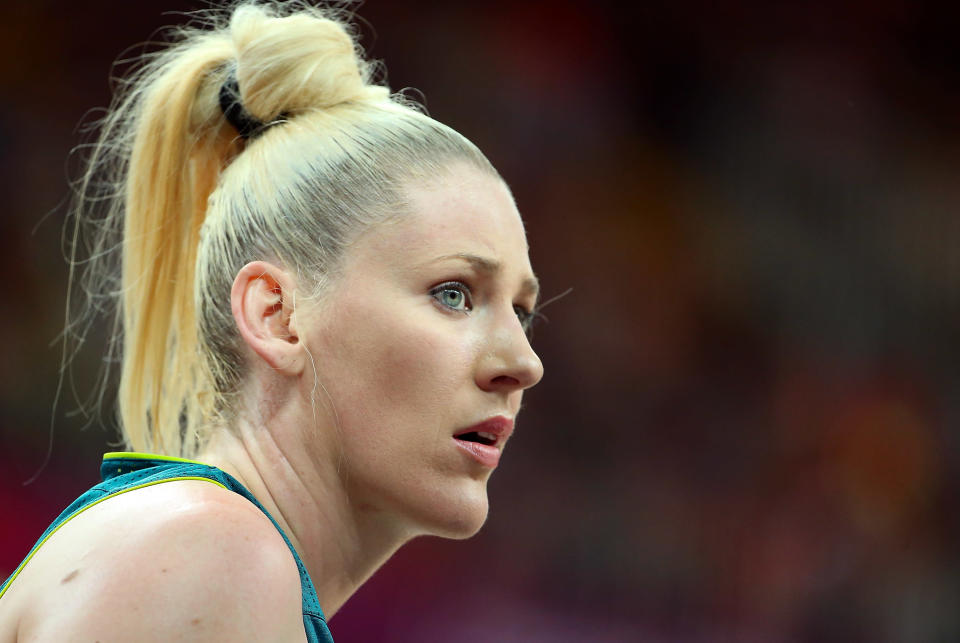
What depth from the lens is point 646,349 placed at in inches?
116

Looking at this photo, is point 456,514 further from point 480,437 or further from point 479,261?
point 479,261

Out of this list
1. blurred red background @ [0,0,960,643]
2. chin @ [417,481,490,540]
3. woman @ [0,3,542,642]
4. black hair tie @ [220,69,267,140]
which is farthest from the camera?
blurred red background @ [0,0,960,643]

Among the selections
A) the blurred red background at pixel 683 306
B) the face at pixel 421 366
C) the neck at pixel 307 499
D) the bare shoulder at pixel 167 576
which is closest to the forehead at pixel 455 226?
→ the face at pixel 421 366

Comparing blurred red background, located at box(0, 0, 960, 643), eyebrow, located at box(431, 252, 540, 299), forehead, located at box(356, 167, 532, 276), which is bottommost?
blurred red background, located at box(0, 0, 960, 643)

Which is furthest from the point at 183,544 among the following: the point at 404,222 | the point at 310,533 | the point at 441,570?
the point at 441,570

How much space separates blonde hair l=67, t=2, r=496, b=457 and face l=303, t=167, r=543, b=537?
5 centimetres

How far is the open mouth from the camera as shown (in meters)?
1.11

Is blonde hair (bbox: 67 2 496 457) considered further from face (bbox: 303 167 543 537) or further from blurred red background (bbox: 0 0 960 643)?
blurred red background (bbox: 0 0 960 643)

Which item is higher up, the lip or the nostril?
the nostril

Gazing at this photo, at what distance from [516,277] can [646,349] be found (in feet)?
6.05

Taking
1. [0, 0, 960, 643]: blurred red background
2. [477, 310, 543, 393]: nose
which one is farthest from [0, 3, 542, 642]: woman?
[0, 0, 960, 643]: blurred red background

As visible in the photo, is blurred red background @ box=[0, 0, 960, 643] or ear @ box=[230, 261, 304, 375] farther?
blurred red background @ box=[0, 0, 960, 643]

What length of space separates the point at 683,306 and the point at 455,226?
1.96 metres

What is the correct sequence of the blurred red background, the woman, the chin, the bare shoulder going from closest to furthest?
the bare shoulder
the woman
the chin
the blurred red background
